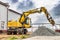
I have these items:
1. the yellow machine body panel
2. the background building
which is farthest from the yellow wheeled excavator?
the background building

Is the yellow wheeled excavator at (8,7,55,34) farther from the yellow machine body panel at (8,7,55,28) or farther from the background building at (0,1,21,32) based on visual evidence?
the background building at (0,1,21,32)

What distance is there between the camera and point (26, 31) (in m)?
39.0

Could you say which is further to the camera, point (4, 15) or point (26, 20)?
point (4, 15)

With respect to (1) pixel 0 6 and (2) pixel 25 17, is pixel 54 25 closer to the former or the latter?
(2) pixel 25 17

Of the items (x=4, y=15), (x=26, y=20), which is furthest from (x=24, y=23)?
(x=4, y=15)

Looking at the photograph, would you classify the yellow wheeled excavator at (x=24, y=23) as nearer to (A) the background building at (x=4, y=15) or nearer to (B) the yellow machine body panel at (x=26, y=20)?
(B) the yellow machine body panel at (x=26, y=20)

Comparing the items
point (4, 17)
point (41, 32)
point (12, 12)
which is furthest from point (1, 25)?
point (41, 32)

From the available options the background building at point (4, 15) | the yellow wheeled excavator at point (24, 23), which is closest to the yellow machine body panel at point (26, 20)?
the yellow wheeled excavator at point (24, 23)

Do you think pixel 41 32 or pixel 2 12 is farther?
pixel 2 12

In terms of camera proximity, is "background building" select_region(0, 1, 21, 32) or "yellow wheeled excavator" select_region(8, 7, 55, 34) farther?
"background building" select_region(0, 1, 21, 32)

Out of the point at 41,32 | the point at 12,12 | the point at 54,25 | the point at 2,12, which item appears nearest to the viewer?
the point at 41,32

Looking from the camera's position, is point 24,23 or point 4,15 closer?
point 24,23

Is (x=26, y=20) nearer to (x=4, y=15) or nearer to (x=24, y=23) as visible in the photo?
(x=24, y=23)

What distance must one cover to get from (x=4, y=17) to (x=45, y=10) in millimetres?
11648
